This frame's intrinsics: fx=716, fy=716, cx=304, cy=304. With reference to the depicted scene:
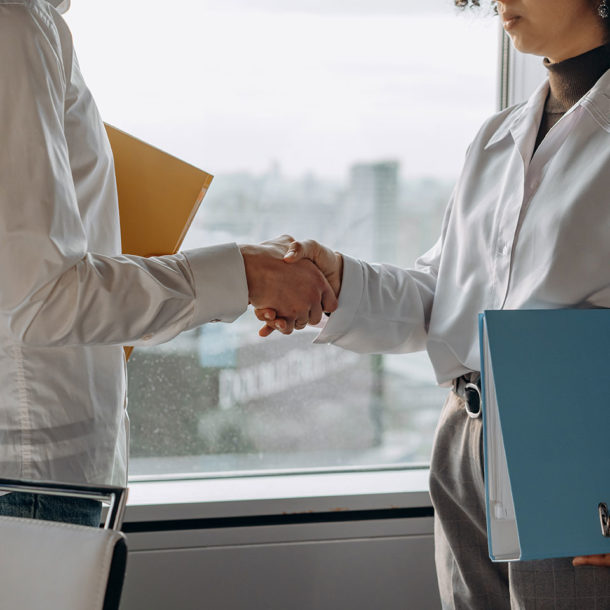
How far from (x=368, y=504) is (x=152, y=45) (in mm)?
1099

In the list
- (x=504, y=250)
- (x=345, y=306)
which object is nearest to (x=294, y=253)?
(x=345, y=306)

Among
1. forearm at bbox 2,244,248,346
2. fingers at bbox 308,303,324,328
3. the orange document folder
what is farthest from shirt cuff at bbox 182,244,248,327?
fingers at bbox 308,303,324,328

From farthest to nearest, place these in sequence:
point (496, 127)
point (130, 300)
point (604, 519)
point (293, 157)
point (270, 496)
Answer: point (293, 157) → point (270, 496) → point (496, 127) → point (130, 300) → point (604, 519)

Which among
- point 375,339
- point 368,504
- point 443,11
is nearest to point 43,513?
point 375,339

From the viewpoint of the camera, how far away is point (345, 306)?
1.25 m

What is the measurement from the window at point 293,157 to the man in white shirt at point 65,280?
59 cm

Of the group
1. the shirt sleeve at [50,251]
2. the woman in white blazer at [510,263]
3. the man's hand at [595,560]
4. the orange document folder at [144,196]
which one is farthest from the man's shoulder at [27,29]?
the man's hand at [595,560]

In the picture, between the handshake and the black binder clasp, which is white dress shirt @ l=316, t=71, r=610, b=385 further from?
the black binder clasp

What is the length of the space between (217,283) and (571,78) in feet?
1.94

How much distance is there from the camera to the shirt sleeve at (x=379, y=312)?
1.25 metres

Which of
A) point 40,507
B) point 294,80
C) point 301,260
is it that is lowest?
point 40,507

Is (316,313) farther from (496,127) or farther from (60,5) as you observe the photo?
(60,5)

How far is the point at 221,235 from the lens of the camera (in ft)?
5.34

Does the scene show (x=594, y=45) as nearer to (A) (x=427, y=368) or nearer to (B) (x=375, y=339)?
(B) (x=375, y=339)
